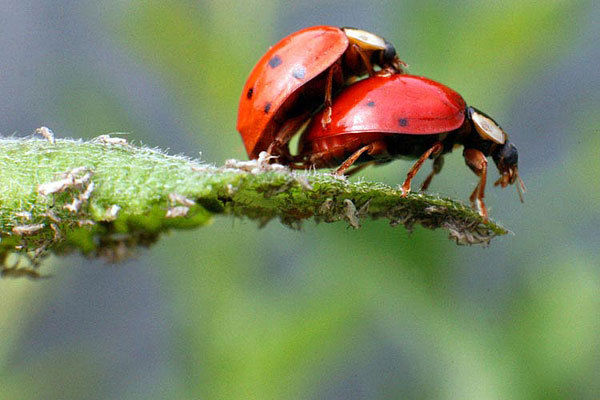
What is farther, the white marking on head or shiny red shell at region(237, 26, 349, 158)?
the white marking on head

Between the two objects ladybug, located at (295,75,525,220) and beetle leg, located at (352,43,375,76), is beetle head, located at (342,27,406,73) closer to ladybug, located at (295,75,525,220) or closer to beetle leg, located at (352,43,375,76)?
beetle leg, located at (352,43,375,76)

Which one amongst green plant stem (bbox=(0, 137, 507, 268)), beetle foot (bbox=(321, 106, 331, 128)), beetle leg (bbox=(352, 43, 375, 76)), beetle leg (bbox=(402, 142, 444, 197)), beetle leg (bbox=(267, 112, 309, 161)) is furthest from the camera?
beetle leg (bbox=(352, 43, 375, 76))

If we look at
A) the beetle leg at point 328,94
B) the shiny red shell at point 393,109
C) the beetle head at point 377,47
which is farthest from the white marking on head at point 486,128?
the beetle leg at point 328,94

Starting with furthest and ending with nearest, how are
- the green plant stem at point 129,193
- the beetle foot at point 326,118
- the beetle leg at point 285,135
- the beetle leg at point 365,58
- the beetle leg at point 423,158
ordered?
the beetle leg at point 365,58, the beetle leg at point 285,135, the beetle foot at point 326,118, the beetle leg at point 423,158, the green plant stem at point 129,193

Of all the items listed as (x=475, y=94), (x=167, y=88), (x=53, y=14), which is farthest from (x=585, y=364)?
(x=53, y=14)

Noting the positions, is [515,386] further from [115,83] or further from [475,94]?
[115,83]

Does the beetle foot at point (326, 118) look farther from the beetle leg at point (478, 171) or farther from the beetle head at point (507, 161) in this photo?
the beetle head at point (507, 161)

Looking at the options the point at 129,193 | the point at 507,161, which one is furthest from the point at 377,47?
the point at 129,193

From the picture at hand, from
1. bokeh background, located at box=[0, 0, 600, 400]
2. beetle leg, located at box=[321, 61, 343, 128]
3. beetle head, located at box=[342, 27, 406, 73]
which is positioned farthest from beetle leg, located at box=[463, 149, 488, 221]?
beetle leg, located at box=[321, 61, 343, 128]
